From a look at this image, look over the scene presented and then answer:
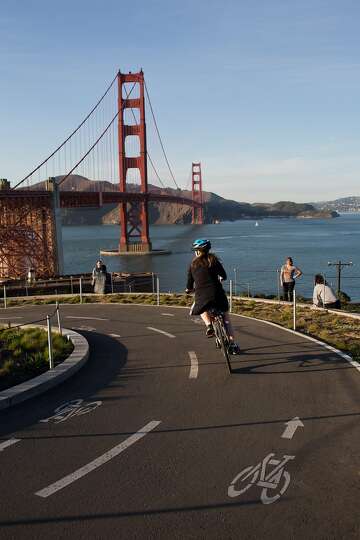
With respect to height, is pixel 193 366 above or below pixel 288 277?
below

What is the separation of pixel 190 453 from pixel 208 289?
3.37 m

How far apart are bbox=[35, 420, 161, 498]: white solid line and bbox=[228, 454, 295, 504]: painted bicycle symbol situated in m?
1.27

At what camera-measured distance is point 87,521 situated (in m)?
3.77

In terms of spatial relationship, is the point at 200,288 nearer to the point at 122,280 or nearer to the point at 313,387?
the point at 313,387

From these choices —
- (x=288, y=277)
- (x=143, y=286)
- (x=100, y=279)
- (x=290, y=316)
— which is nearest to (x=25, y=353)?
(x=290, y=316)

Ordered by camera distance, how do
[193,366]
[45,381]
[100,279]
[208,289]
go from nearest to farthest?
[45,381], [208,289], [193,366], [100,279]

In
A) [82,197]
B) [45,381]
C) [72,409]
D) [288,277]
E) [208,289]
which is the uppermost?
[82,197]

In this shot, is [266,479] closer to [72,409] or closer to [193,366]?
[72,409]

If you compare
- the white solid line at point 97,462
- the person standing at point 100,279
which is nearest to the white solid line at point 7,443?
the white solid line at point 97,462

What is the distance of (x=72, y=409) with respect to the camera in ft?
21.1

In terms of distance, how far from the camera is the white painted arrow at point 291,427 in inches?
211

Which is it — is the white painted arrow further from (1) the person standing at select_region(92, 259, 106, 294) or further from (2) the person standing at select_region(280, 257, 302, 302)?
(1) the person standing at select_region(92, 259, 106, 294)

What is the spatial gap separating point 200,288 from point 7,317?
30.3ft

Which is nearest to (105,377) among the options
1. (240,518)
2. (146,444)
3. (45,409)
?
Result: (45,409)
